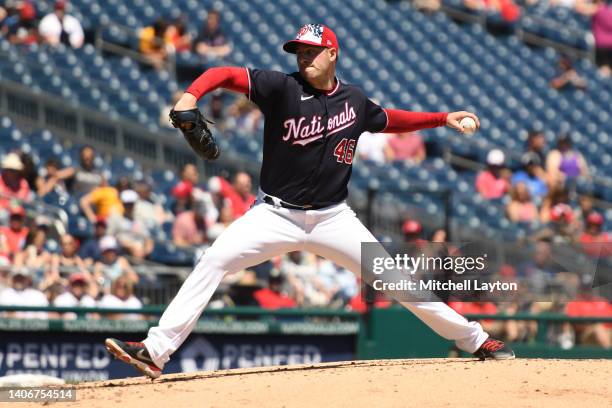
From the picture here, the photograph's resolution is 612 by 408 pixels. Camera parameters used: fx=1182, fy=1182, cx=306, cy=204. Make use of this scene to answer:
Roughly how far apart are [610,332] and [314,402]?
5.65 m

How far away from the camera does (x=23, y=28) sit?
14.1 meters

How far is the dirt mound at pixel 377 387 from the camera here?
19.9 feet

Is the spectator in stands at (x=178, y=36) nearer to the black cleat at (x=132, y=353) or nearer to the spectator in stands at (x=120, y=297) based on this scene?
the spectator in stands at (x=120, y=297)

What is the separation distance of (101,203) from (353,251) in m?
5.33

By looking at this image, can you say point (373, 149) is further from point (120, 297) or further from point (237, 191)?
point (120, 297)

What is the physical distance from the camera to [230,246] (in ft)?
20.7

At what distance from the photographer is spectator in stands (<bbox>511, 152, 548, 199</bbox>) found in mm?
14742

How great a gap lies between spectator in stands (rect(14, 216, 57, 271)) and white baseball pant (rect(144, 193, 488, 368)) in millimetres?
4115

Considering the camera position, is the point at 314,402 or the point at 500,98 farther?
the point at 500,98

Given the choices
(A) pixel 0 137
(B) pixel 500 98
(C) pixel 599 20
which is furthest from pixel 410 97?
(A) pixel 0 137

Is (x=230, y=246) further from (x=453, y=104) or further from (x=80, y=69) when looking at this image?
(x=453, y=104)

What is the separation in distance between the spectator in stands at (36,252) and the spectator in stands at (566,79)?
10.8 metres

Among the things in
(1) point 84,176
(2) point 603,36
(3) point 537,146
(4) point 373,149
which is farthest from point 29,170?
(2) point 603,36

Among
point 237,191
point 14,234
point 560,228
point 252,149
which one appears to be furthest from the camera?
point 252,149
